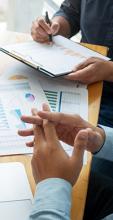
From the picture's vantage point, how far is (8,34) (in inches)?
49.7

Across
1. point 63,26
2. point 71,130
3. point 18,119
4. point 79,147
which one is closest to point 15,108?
point 18,119

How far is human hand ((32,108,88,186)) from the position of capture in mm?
610

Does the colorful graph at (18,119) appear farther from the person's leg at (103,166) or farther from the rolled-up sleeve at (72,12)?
the rolled-up sleeve at (72,12)

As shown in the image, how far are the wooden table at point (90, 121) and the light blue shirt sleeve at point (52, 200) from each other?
37 mm

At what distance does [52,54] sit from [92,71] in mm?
143

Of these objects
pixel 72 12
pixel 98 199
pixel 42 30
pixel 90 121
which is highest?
pixel 72 12

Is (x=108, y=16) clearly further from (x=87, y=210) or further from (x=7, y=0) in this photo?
(x=7, y=0)

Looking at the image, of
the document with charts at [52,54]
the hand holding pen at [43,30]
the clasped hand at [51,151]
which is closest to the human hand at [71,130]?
the clasped hand at [51,151]

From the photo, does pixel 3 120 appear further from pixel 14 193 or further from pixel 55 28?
pixel 55 28

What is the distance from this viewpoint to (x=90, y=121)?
2.77ft

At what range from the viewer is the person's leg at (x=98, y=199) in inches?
33.6

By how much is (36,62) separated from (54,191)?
512mm

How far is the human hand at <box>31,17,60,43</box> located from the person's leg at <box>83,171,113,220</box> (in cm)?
53

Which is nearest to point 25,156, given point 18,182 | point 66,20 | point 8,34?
point 18,182
